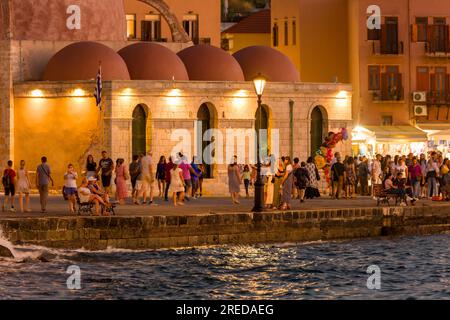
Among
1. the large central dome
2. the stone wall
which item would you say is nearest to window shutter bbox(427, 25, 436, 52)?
the large central dome

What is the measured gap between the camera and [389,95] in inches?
2517

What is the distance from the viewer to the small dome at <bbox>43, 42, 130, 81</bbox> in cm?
4903

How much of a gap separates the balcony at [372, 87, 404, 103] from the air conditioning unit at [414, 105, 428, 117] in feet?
2.36

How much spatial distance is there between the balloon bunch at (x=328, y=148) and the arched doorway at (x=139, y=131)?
18.6 feet

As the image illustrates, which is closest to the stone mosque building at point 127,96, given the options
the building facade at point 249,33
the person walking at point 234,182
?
the person walking at point 234,182

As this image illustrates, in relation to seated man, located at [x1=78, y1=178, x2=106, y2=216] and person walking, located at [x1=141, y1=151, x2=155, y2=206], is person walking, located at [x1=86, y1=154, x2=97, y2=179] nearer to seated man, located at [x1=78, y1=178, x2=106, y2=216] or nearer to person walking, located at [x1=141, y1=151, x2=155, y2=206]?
person walking, located at [x1=141, y1=151, x2=155, y2=206]

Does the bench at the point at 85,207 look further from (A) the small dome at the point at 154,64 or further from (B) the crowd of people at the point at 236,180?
(A) the small dome at the point at 154,64

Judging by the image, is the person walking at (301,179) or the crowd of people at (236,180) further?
the person walking at (301,179)

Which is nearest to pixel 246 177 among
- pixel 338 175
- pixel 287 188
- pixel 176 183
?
pixel 338 175

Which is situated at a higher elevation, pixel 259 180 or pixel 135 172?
pixel 135 172

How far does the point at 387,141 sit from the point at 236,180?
18.0 m

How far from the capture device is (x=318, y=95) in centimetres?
5075

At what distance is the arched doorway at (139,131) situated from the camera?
48.1 m

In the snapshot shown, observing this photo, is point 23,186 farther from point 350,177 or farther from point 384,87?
point 384,87
